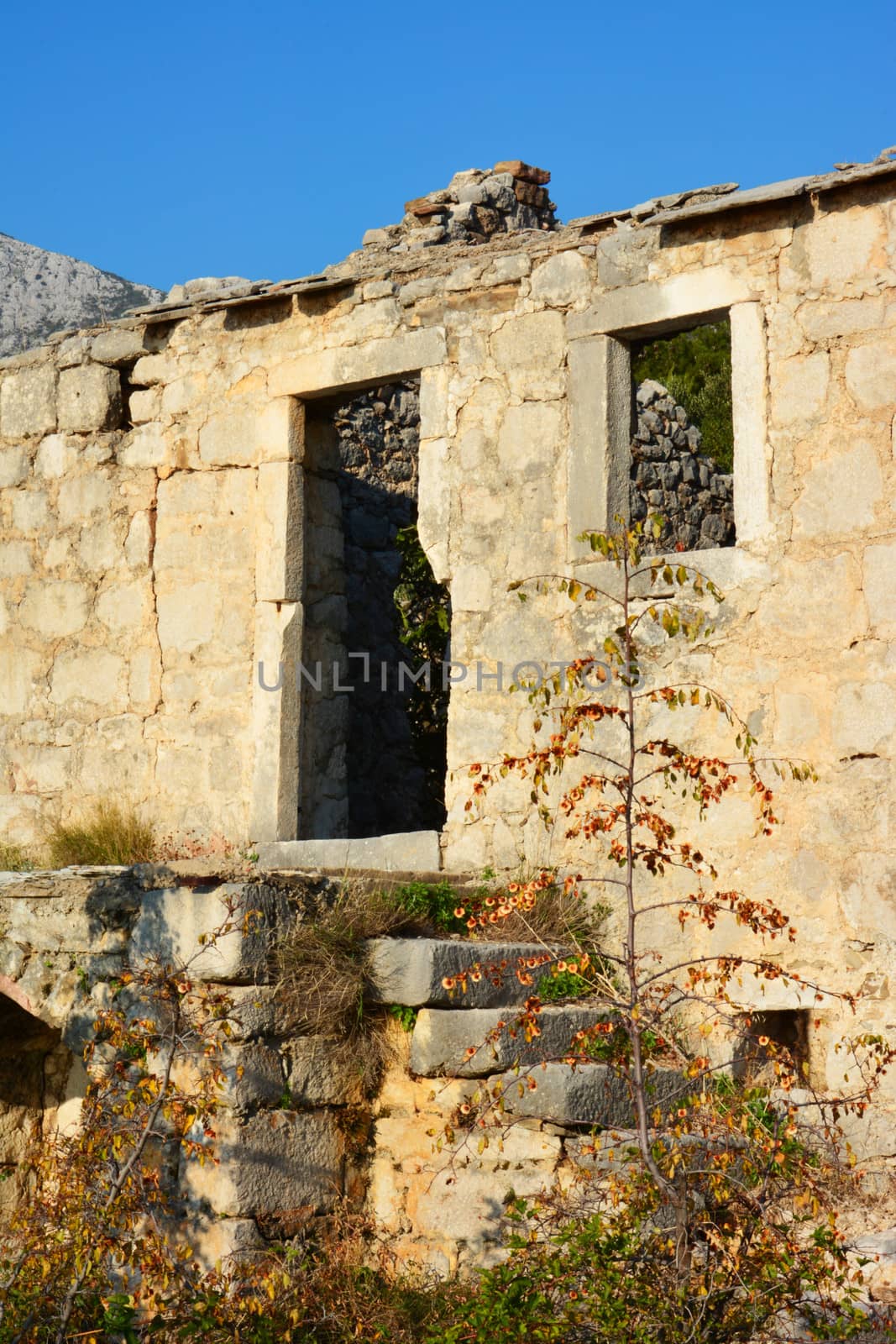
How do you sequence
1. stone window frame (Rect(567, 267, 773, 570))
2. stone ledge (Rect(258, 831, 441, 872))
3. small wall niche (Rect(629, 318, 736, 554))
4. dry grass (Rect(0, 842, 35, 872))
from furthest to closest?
1. small wall niche (Rect(629, 318, 736, 554))
2. dry grass (Rect(0, 842, 35, 872))
3. stone ledge (Rect(258, 831, 441, 872))
4. stone window frame (Rect(567, 267, 773, 570))

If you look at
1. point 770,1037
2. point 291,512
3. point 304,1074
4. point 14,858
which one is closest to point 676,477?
point 291,512

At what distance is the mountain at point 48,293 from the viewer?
53.5 feet

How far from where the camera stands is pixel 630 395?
709 cm

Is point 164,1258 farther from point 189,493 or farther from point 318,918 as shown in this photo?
point 189,493

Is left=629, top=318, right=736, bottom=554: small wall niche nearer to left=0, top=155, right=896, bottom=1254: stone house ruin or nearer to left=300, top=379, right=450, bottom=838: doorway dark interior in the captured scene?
left=0, top=155, right=896, bottom=1254: stone house ruin

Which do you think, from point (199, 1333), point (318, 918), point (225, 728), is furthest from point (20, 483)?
point (199, 1333)

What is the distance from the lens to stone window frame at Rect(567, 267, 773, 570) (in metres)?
6.51

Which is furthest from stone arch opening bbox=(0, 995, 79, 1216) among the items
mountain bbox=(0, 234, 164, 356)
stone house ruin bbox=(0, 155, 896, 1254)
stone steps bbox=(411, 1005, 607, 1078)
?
mountain bbox=(0, 234, 164, 356)

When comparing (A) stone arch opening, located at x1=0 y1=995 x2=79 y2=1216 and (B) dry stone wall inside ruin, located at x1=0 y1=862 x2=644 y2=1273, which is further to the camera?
(A) stone arch opening, located at x1=0 y1=995 x2=79 y2=1216

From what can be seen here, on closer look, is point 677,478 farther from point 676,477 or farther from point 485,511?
point 485,511

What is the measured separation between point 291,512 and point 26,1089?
9.87 ft

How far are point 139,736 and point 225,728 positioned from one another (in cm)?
59

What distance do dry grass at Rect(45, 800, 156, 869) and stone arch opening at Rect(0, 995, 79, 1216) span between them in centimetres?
124

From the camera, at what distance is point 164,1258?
15.6 ft
